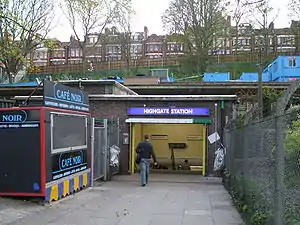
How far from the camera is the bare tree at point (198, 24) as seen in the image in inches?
1934

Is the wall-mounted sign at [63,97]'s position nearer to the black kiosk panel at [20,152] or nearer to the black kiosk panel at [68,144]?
the black kiosk panel at [68,144]

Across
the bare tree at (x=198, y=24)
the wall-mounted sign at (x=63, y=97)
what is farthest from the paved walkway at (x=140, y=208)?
the bare tree at (x=198, y=24)

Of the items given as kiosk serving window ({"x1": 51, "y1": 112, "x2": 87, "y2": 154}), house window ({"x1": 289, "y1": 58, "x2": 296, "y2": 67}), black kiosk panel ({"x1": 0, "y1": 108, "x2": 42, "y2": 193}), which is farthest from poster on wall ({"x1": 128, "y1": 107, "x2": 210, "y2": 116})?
house window ({"x1": 289, "y1": 58, "x2": 296, "y2": 67})

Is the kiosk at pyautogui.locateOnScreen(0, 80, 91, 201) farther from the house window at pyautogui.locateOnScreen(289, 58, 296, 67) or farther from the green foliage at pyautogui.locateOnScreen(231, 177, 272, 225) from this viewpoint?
the house window at pyautogui.locateOnScreen(289, 58, 296, 67)

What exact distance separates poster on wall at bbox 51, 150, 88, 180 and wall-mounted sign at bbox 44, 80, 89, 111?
133 centimetres

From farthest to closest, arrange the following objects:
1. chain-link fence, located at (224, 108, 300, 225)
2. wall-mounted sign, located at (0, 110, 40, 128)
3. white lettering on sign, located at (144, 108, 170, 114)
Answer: white lettering on sign, located at (144, 108, 170, 114) < wall-mounted sign, located at (0, 110, 40, 128) < chain-link fence, located at (224, 108, 300, 225)

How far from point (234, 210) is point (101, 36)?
4898 centimetres

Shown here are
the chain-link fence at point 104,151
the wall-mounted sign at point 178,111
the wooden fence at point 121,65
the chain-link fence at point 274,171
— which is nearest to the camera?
the chain-link fence at point 274,171

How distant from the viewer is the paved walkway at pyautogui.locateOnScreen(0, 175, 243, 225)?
9.77 m

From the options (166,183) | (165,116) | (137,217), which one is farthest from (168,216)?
(165,116)

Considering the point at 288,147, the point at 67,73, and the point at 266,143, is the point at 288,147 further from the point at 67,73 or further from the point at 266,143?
the point at 67,73

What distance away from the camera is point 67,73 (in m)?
57.9

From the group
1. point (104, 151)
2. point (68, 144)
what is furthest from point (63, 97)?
point (104, 151)

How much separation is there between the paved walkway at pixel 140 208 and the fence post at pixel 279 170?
3.49 metres
